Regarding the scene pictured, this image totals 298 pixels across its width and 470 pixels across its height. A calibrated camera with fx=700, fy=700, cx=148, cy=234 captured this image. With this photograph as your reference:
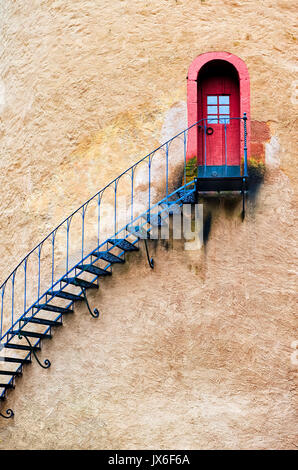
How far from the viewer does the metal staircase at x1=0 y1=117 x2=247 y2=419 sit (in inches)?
417

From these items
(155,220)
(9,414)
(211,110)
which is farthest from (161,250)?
(9,414)

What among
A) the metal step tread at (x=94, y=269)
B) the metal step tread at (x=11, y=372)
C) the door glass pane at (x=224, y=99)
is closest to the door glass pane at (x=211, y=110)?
the door glass pane at (x=224, y=99)

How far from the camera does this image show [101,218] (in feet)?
35.8

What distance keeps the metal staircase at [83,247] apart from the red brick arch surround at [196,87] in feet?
0.48

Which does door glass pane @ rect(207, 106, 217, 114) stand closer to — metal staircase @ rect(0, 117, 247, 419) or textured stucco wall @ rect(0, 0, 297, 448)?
textured stucco wall @ rect(0, 0, 297, 448)

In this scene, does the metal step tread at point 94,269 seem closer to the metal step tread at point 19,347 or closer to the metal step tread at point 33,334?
the metal step tread at point 33,334

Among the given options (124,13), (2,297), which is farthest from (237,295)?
(124,13)

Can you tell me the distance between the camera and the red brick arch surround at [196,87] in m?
10.9

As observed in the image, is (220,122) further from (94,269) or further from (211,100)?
(94,269)

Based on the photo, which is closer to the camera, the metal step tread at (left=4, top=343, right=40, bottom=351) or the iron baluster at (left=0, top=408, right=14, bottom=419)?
the metal step tread at (left=4, top=343, right=40, bottom=351)

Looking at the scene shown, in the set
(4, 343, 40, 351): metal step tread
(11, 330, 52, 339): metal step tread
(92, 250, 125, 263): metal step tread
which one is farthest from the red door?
(4, 343, 40, 351): metal step tread

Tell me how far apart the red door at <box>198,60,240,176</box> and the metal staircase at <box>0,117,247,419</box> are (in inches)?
20.2

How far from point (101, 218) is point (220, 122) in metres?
2.46
